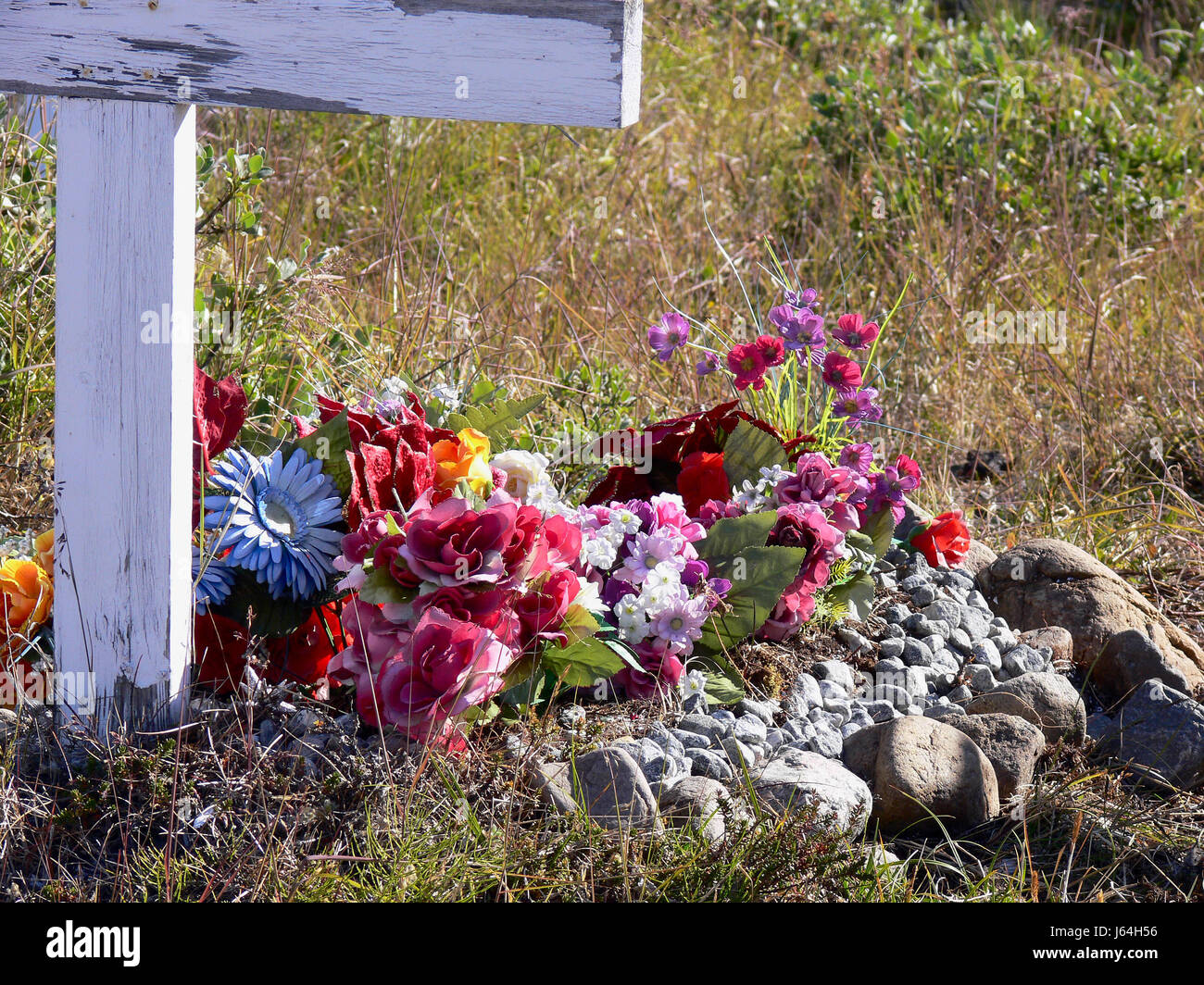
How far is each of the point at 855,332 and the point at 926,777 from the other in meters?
1.01

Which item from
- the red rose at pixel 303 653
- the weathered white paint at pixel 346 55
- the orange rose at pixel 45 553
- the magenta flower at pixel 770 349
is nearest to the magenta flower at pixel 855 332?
the magenta flower at pixel 770 349

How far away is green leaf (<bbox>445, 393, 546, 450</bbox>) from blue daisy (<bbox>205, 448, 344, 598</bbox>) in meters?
0.36

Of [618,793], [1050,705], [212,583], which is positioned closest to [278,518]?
[212,583]

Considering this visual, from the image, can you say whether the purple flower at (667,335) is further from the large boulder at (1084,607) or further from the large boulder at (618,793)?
the large boulder at (618,793)

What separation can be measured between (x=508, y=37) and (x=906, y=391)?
101 inches

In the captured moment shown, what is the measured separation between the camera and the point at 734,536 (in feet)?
7.17

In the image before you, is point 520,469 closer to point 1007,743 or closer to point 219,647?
point 219,647

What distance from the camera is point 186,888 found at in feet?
5.28

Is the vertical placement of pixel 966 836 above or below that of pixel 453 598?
below

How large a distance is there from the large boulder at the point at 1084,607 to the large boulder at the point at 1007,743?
433 mm

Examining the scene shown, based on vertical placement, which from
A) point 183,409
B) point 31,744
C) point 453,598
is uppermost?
point 183,409

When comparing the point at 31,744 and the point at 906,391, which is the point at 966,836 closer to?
the point at 31,744

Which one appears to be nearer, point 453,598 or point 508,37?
point 508,37

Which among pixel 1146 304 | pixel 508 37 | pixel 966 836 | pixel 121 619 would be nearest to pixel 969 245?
pixel 1146 304
